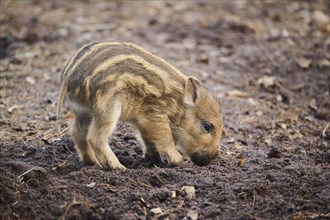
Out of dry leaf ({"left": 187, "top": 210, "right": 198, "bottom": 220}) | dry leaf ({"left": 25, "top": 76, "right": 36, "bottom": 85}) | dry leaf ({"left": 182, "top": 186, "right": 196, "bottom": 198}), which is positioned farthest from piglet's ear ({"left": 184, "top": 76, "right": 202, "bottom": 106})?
dry leaf ({"left": 25, "top": 76, "right": 36, "bottom": 85})

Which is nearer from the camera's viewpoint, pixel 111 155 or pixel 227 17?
pixel 111 155

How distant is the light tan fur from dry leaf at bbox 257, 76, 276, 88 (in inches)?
118

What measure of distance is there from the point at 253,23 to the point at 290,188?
22.4 ft

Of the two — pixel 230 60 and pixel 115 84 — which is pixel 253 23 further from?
pixel 115 84

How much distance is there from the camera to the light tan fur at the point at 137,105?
5.70 meters

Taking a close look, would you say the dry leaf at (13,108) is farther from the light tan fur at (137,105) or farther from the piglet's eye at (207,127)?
the piglet's eye at (207,127)

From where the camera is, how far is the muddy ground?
16.7 ft

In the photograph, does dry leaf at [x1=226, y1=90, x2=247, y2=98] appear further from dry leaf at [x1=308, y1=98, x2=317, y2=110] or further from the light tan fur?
the light tan fur

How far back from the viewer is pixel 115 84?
5.76 metres

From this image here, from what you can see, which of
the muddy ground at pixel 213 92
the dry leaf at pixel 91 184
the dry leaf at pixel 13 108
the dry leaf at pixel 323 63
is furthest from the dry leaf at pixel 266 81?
the dry leaf at pixel 91 184

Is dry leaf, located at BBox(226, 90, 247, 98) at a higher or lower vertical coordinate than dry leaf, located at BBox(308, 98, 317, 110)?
higher

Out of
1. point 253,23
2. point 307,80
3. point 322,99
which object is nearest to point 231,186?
point 322,99

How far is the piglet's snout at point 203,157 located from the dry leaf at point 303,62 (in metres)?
4.11

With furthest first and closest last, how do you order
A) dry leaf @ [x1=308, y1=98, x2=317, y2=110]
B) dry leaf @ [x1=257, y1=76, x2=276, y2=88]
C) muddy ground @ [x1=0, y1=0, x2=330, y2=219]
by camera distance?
dry leaf @ [x1=257, y1=76, x2=276, y2=88] → dry leaf @ [x1=308, y1=98, x2=317, y2=110] → muddy ground @ [x1=0, y1=0, x2=330, y2=219]
